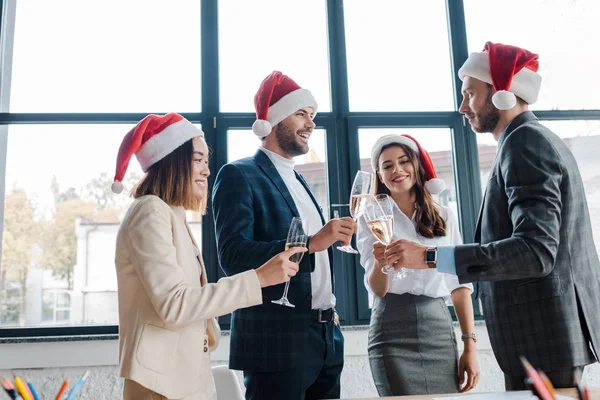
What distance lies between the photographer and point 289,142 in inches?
81.8

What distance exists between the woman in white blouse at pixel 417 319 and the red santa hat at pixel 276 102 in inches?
19.6

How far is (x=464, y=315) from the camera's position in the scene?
6.66 feet

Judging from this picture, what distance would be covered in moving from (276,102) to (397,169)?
565 mm

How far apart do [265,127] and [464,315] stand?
105cm

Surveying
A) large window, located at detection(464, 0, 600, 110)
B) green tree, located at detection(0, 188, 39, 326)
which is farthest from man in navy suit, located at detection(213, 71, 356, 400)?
large window, located at detection(464, 0, 600, 110)

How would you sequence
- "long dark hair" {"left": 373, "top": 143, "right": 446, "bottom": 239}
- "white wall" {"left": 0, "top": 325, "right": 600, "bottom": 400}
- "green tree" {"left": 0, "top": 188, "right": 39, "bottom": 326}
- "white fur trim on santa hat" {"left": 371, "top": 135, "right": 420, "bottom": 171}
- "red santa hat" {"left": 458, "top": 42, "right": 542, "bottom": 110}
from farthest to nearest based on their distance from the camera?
1. "green tree" {"left": 0, "top": 188, "right": 39, "bottom": 326}
2. "white wall" {"left": 0, "top": 325, "right": 600, "bottom": 400}
3. "white fur trim on santa hat" {"left": 371, "top": 135, "right": 420, "bottom": 171}
4. "long dark hair" {"left": 373, "top": 143, "right": 446, "bottom": 239}
5. "red santa hat" {"left": 458, "top": 42, "right": 542, "bottom": 110}

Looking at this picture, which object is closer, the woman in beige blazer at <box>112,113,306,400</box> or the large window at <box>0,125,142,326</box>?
the woman in beige blazer at <box>112,113,306,400</box>

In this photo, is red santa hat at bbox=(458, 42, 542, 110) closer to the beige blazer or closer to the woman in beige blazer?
the woman in beige blazer

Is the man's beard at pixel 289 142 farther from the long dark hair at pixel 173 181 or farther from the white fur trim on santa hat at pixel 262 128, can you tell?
the long dark hair at pixel 173 181

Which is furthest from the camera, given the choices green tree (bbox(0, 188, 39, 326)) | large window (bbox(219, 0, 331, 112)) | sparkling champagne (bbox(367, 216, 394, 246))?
large window (bbox(219, 0, 331, 112))

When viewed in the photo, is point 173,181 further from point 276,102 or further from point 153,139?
point 276,102

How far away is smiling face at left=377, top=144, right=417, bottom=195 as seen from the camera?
7.07 feet

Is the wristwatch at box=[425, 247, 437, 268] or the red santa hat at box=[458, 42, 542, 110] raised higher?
the red santa hat at box=[458, 42, 542, 110]

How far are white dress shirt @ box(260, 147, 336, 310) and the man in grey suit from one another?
355mm
